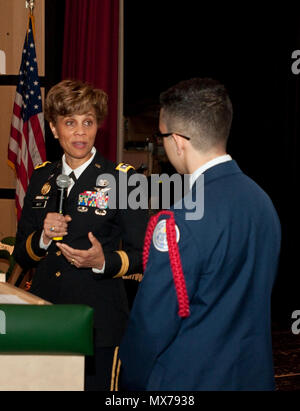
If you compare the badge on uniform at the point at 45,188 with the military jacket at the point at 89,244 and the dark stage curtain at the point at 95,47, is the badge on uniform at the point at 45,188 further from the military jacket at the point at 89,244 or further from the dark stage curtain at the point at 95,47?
the dark stage curtain at the point at 95,47

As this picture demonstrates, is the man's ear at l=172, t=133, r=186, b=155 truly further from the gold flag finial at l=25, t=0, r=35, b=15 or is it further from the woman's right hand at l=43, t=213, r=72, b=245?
the gold flag finial at l=25, t=0, r=35, b=15

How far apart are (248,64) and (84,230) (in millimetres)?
4929

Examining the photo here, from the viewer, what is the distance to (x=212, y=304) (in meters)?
1.18

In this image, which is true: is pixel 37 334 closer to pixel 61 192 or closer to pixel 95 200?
pixel 61 192

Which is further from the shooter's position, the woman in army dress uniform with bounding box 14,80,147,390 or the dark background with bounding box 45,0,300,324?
the dark background with bounding box 45,0,300,324

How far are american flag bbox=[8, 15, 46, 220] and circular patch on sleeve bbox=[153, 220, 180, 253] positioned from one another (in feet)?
8.96

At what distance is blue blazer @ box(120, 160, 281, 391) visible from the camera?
1143 mm

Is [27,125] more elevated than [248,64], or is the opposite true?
[248,64]

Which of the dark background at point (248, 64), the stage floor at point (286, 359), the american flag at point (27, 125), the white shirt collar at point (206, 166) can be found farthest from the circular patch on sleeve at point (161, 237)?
the dark background at point (248, 64)

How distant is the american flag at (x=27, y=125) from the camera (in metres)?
3.74

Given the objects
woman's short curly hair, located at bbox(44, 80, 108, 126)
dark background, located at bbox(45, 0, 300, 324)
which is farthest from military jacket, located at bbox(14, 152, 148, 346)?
dark background, located at bbox(45, 0, 300, 324)

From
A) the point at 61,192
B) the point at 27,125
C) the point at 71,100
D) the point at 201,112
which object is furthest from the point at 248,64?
the point at 201,112
